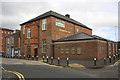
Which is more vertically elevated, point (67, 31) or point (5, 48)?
point (67, 31)

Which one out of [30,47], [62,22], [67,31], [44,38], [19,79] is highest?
[62,22]

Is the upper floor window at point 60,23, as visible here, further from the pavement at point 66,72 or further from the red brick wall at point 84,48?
the pavement at point 66,72

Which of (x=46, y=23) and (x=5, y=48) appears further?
(x=5, y=48)


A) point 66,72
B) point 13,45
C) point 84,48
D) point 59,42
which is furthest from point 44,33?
point 66,72

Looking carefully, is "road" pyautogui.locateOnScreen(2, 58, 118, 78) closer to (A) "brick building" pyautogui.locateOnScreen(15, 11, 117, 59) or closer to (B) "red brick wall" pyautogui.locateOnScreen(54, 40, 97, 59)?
(B) "red brick wall" pyautogui.locateOnScreen(54, 40, 97, 59)

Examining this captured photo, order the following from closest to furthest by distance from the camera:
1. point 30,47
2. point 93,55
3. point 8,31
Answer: point 93,55, point 30,47, point 8,31

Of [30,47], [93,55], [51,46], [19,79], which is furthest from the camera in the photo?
[30,47]

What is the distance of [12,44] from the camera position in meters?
35.2

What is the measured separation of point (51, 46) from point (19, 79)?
55.4ft

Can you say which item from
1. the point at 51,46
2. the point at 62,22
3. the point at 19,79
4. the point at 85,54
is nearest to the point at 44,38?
the point at 51,46

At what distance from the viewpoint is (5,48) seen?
129 feet

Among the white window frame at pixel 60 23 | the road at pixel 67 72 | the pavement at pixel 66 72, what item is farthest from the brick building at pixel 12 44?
the road at pixel 67 72

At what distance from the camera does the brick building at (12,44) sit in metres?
33.1

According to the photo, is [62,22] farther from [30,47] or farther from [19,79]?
[19,79]
